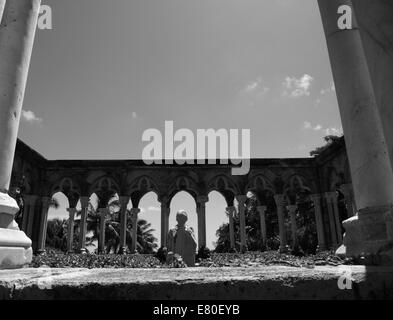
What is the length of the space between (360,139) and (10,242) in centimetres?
458

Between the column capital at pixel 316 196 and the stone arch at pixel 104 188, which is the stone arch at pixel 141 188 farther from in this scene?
the column capital at pixel 316 196

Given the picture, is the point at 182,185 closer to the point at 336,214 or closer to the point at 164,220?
the point at 164,220

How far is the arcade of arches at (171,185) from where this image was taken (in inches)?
796

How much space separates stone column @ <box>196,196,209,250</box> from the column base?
15.6 m

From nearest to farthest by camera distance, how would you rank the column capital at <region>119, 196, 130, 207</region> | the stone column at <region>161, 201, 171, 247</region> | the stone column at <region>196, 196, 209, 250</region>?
1. the stone column at <region>196, 196, 209, 250</region>
2. the stone column at <region>161, 201, 171, 247</region>
3. the column capital at <region>119, 196, 130, 207</region>

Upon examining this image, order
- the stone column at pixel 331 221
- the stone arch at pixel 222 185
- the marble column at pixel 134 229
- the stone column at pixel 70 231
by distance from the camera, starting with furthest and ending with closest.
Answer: the stone arch at pixel 222 185 < the marble column at pixel 134 229 < the stone column at pixel 70 231 < the stone column at pixel 331 221

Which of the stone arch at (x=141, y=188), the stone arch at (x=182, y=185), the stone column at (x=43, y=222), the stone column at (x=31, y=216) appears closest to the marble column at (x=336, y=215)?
the stone arch at (x=182, y=185)

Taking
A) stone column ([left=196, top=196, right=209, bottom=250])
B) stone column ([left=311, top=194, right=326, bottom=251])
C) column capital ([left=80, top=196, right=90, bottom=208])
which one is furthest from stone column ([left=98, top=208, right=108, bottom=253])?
stone column ([left=311, top=194, right=326, bottom=251])

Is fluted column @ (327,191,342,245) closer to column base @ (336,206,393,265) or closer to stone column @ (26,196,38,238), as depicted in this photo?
column base @ (336,206,393,265)

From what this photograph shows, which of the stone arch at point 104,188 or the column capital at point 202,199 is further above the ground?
the stone arch at point 104,188

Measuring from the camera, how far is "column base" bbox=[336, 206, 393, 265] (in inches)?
123

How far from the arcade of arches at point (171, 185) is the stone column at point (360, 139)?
16.0 meters

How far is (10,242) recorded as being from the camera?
355cm
